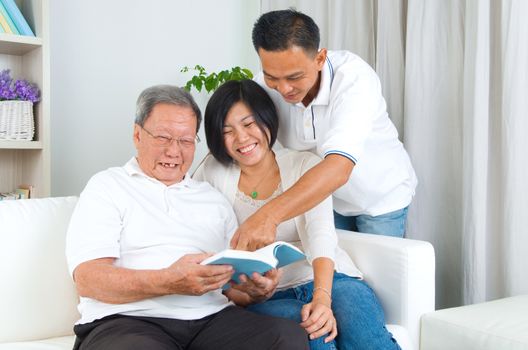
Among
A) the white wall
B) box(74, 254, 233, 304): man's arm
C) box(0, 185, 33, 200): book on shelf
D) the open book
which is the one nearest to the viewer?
the open book

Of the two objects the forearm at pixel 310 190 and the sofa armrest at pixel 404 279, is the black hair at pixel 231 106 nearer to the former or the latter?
the forearm at pixel 310 190

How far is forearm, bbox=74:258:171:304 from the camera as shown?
50.8 inches

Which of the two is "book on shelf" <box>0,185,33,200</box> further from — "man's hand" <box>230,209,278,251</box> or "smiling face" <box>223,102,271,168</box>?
"man's hand" <box>230,209,278,251</box>

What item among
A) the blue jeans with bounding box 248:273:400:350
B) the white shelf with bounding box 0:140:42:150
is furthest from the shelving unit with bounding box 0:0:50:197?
the blue jeans with bounding box 248:273:400:350

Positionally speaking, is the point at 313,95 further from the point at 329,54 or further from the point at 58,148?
the point at 58,148

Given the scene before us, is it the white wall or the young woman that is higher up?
the white wall

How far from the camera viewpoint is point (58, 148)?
9.96ft

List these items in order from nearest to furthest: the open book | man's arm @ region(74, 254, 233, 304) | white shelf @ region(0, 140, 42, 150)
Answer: the open book, man's arm @ region(74, 254, 233, 304), white shelf @ region(0, 140, 42, 150)

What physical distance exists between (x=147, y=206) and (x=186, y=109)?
31 centimetres

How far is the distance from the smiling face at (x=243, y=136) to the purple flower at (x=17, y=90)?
1.34 m

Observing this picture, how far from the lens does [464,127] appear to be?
2.12 m

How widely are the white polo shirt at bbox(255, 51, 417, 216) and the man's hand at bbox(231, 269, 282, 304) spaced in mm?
380

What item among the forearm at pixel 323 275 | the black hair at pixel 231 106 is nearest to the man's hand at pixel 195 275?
the forearm at pixel 323 275

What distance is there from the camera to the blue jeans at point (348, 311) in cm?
142
